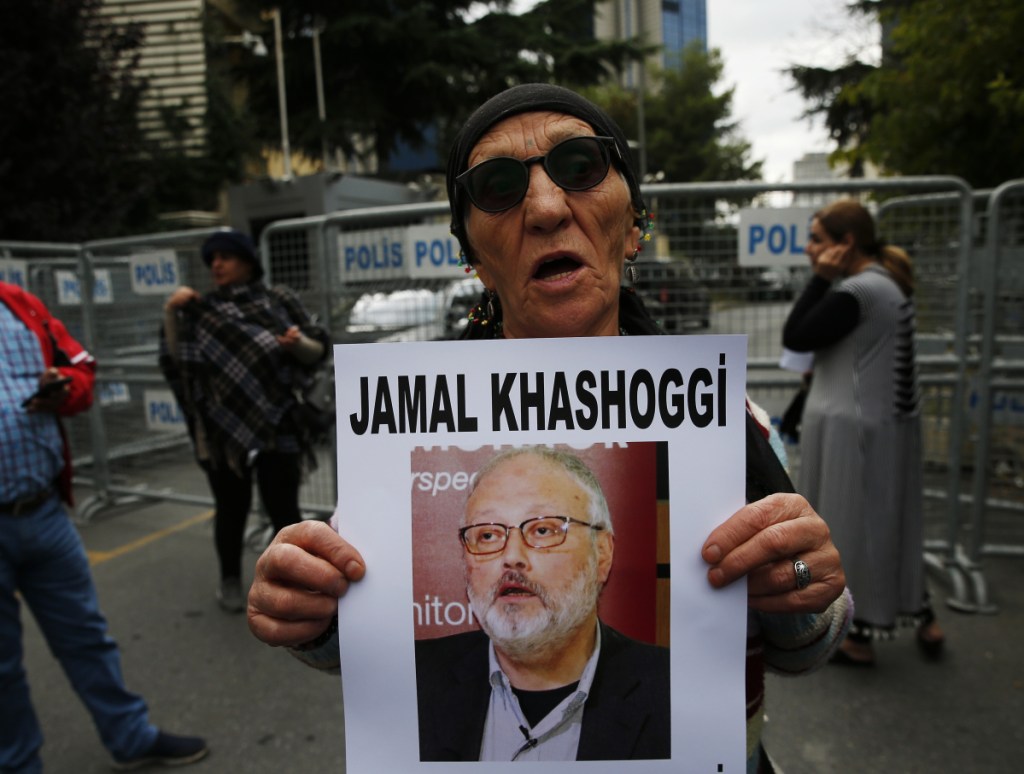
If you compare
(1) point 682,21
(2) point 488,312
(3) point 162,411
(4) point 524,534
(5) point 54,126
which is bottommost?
(3) point 162,411

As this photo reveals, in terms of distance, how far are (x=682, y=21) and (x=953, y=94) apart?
80.4 metres

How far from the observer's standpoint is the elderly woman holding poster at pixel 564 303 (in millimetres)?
919

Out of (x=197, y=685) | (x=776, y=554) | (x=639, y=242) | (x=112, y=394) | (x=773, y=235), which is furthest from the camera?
(x=112, y=394)

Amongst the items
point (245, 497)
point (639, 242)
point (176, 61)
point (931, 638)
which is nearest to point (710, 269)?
point (931, 638)

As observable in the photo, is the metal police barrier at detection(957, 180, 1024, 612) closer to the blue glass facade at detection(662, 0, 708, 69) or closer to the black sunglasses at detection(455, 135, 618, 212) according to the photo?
the black sunglasses at detection(455, 135, 618, 212)

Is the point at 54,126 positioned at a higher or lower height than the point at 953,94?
higher

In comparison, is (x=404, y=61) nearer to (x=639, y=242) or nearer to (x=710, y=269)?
(x=710, y=269)

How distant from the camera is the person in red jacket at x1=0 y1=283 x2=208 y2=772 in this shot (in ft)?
8.03

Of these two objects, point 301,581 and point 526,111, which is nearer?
point 301,581

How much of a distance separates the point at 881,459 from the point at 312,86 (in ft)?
54.0

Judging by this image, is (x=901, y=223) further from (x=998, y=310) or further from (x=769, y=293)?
(x=769, y=293)

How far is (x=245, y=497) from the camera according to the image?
4219 millimetres

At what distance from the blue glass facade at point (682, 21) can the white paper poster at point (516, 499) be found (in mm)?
77901

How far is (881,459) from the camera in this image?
3297 mm
